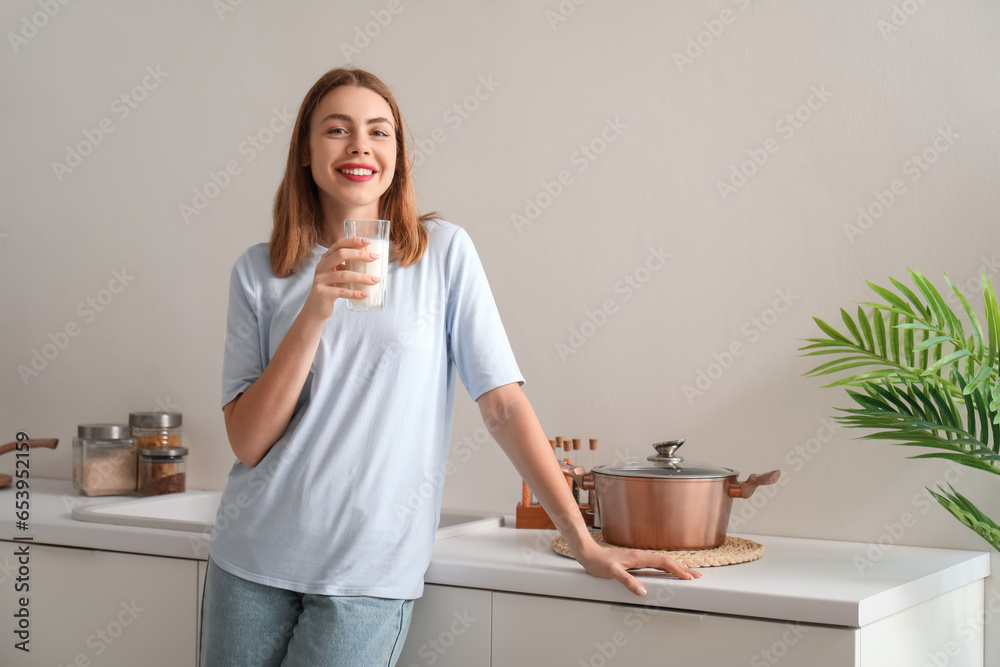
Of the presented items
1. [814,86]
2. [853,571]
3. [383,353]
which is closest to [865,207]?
[814,86]

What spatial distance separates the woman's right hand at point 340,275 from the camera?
106 cm

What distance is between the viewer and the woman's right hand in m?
1.06

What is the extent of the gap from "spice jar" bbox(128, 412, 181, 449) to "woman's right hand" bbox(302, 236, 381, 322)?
3.85ft

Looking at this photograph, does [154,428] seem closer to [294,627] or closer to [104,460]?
[104,460]

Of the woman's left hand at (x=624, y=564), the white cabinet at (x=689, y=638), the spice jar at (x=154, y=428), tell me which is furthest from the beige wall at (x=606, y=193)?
the woman's left hand at (x=624, y=564)

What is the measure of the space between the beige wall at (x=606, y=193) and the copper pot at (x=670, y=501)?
0.29 metres

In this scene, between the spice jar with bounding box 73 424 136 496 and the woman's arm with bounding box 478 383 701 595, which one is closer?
the woman's arm with bounding box 478 383 701 595

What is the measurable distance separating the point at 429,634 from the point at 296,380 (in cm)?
45

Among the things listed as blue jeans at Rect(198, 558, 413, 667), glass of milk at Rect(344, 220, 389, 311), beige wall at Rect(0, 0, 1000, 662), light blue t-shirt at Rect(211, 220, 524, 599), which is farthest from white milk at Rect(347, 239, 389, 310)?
beige wall at Rect(0, 0, 1000, 662)

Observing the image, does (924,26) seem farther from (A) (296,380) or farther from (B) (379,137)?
(A) (296,380)

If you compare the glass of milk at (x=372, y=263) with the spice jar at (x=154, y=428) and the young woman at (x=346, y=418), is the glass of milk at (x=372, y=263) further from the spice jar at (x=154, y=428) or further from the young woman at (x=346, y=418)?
the spice jar at (x=154, y=428)

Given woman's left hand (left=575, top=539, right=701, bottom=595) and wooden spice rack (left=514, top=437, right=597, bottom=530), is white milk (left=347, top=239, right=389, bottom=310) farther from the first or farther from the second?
wooden spice rack (left=514, top=437, right=597, bottom=530)

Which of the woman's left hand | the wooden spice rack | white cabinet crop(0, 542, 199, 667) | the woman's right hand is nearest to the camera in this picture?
the woman's right hand

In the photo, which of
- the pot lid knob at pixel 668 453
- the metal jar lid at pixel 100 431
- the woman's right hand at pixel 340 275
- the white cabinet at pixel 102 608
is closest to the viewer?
the woman's right hand at pixel 340 275
